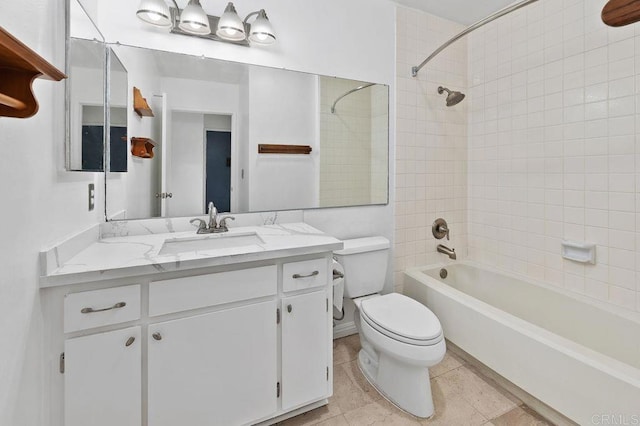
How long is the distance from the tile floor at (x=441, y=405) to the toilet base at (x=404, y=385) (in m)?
0.03

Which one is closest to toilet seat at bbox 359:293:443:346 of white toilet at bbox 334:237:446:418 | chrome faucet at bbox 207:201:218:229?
white toilet at bbox 334:237:446:418

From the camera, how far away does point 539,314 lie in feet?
6.33

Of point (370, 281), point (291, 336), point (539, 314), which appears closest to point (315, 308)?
point (291, 336)

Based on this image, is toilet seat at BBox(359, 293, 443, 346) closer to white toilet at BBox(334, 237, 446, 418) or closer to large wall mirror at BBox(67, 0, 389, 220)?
white toilet at BBox(334, 237, 446, 418)

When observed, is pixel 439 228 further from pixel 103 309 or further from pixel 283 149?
pixel 103 309

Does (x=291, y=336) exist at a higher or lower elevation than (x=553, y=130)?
lower

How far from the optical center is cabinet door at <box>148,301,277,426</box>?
1053 mm

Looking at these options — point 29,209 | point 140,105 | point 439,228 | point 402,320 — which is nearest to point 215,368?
point 29,209

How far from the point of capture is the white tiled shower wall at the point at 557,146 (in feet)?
5.21

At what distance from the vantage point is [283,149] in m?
1.81

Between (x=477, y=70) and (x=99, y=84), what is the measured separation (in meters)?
2.60

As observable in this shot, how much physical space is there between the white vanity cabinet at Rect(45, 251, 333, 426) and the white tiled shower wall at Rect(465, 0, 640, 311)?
163 centimetres

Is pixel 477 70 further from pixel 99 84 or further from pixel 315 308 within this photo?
pixel 99 84

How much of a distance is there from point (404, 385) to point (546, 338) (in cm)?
71
